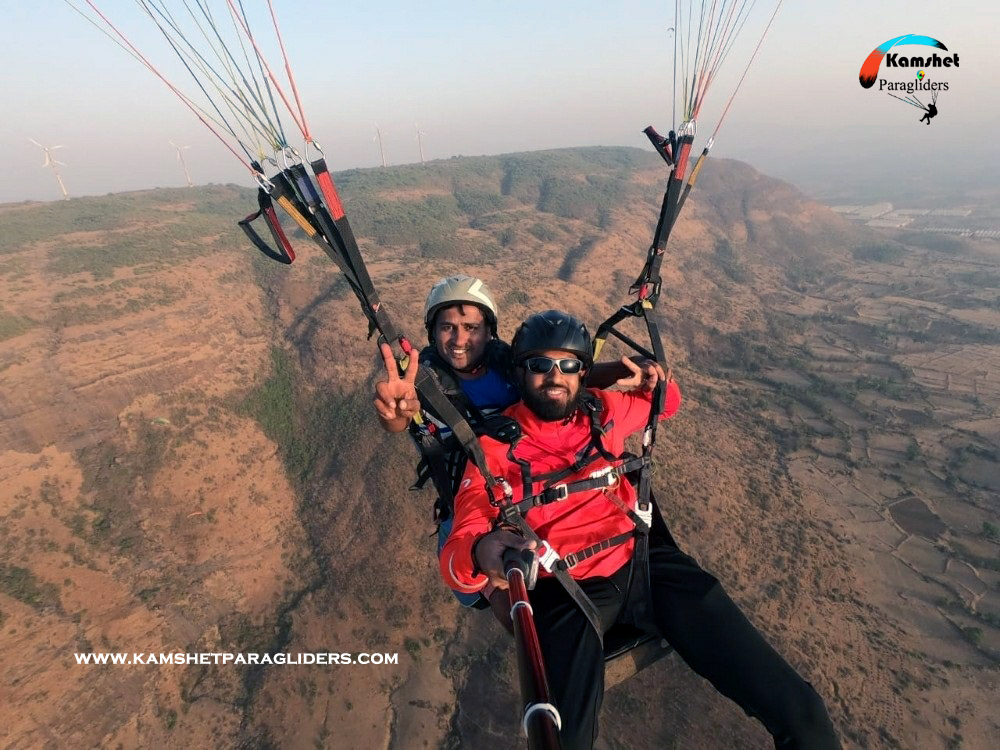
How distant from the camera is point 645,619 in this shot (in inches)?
175

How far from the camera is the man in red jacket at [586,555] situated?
12.3 ft

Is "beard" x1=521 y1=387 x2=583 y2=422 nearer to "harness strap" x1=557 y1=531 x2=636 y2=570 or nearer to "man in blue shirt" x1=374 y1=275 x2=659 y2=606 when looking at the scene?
"man in blue shirt" x1=374 y1=275 x2=659 y2=606

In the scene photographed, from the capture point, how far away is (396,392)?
→ 378 cm

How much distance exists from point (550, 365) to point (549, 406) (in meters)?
0.45

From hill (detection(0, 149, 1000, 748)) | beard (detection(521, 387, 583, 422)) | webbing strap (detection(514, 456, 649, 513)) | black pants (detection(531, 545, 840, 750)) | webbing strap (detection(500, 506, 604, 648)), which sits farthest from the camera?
hill (detection(0, 149, 1000, 748))

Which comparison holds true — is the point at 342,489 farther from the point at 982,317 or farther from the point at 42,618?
the point at 982,317

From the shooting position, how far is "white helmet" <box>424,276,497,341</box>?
19.5 feet

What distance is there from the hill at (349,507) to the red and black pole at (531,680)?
683 inches

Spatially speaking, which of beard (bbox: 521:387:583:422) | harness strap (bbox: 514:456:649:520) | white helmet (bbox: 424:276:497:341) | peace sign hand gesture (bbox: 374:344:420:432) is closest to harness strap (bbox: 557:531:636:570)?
harness strap (bbox: 514:456:649:520)

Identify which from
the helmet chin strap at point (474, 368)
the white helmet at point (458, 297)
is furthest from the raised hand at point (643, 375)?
the white helmet at point (458, 297)

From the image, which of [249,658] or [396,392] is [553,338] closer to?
[396,392]

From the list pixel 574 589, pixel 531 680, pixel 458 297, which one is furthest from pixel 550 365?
pixel 531 680

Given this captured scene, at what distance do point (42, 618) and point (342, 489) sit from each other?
1299 centimetres

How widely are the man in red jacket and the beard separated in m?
0.01
